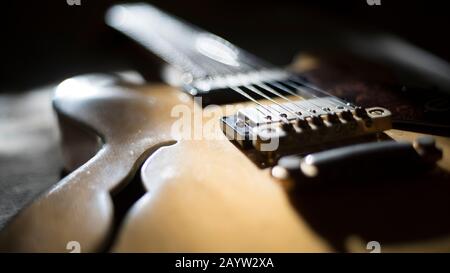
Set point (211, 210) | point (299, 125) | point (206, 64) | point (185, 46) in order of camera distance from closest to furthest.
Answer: point (211, 210) < point (299, 125) < point (206, 64) < point (185, 46)

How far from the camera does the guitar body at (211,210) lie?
0.45 meters

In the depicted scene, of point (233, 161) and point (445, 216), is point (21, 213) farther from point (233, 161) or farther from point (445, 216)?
point (445, 216)

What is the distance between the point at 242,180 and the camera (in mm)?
557

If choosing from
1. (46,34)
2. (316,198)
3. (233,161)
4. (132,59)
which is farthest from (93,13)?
(316,198)

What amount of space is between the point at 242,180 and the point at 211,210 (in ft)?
0.24

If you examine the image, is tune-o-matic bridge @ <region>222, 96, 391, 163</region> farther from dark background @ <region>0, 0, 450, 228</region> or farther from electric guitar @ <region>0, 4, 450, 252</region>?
dark background @ <region>0, 0, 450, 228</region>

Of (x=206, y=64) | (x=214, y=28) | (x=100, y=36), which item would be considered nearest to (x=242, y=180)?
(x=206, y=64)

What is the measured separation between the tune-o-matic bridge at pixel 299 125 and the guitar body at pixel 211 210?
30 mm

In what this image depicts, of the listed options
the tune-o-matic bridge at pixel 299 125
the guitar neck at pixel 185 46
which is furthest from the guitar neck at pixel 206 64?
the tune-o-matic bridge at pixel 299 125

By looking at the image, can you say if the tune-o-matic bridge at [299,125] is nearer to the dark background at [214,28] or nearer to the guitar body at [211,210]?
the guitar body at [211,210]

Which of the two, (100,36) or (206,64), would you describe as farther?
(100,36)

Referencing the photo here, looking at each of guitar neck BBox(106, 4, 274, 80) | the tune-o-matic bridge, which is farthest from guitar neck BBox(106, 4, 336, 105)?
the tune-o-matic bridge

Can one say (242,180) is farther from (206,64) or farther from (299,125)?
(206,64)

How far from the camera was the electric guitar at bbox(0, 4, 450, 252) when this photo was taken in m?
0.46
